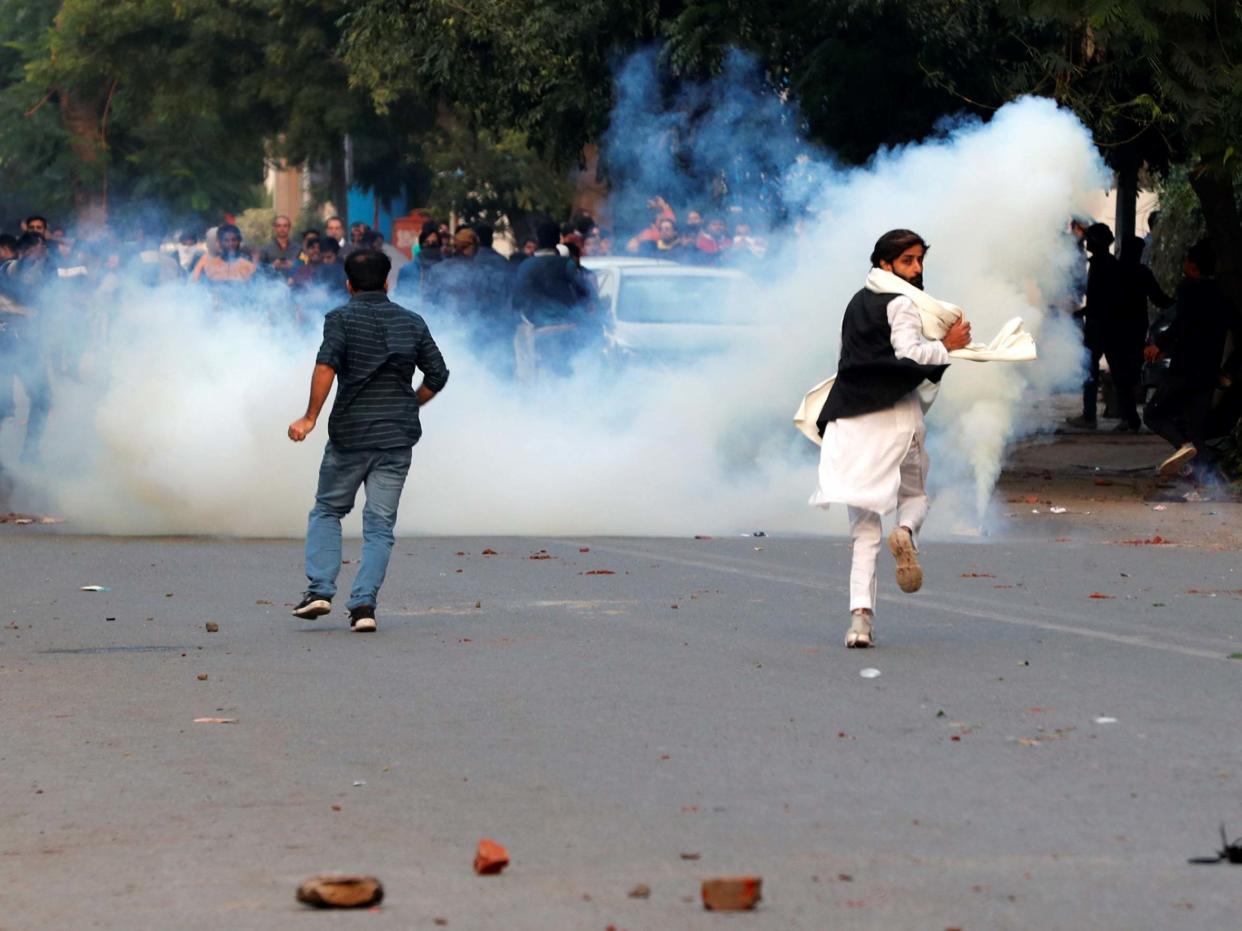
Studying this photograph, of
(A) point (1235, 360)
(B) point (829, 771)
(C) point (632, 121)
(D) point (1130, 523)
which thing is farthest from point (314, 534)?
(C) point (632, 121)

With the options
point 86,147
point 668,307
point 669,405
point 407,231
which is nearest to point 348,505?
point 669,405

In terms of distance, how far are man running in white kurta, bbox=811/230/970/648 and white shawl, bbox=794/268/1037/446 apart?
0.11ft

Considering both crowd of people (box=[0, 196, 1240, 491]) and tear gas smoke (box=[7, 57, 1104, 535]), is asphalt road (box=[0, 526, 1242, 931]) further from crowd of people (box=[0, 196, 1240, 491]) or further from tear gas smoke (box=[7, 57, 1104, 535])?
crowd of people (box=[0, 196, 1240, 491])

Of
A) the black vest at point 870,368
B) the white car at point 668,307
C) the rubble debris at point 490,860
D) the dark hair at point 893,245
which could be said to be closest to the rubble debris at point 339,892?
the rubble debris at point 490,860

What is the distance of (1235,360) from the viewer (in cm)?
1772

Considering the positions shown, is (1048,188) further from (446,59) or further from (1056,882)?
(1056,882)

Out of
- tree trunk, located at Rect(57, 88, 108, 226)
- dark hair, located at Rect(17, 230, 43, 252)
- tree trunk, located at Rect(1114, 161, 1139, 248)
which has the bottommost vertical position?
dark hair, located at Rect(17, 230, 43, 252)

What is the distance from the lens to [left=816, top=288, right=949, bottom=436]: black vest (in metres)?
9.55

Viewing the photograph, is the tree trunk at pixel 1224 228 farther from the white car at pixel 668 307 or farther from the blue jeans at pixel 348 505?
the blue jeans at pixel 348 505

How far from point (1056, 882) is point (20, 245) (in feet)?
52.8

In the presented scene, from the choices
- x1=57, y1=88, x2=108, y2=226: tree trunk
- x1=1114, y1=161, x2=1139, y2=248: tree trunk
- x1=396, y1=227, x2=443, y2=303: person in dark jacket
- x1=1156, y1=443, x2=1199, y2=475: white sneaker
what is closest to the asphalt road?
x1=1156, y1=443, x2=1199, y2=475: white sneaker

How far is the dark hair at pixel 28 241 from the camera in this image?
19.8 meters

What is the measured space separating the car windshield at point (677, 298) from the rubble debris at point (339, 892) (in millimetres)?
12652

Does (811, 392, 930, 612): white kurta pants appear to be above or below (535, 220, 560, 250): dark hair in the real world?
below
